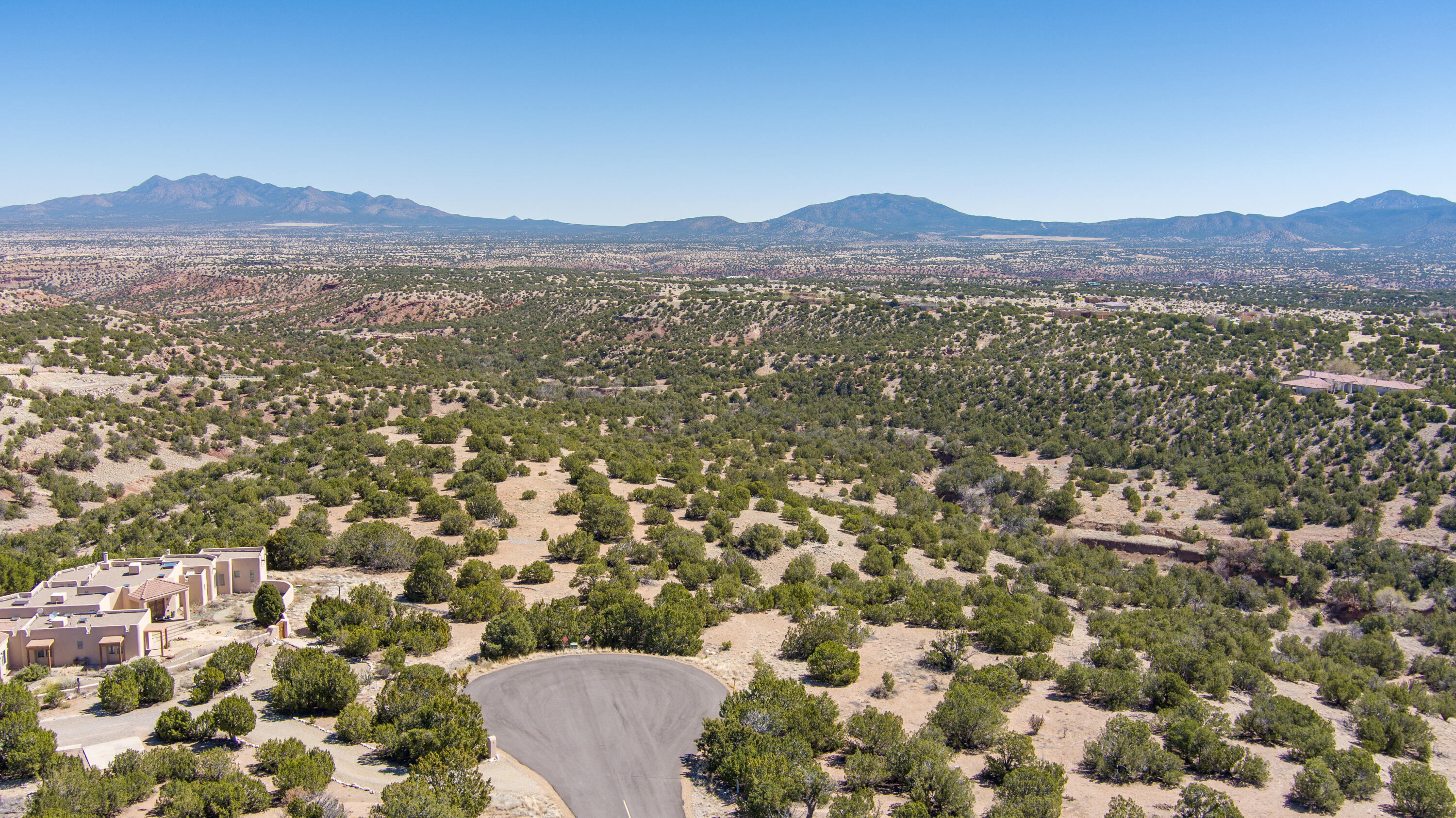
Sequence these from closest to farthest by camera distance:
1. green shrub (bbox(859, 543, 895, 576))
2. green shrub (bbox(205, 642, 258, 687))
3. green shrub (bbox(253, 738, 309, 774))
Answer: green shrub (bbox(253, 738, 309, 774)) → green shrub (bbox(205, 642, 258, 687)) → green shrub (bbox(859, 543, 895, 576))

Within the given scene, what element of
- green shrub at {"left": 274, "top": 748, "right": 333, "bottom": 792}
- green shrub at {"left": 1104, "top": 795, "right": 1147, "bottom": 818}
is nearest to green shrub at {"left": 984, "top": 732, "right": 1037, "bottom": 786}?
green shrub at {"left": 1104, "top": 795, "right": 1147, "bottom": 818}

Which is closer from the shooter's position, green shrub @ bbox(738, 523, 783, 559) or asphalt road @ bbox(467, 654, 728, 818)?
asphalt road @ bbox(467, 654, 728, 818)

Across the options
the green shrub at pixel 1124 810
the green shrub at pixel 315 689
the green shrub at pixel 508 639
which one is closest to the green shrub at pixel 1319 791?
the green shrub at pixel 1124 810

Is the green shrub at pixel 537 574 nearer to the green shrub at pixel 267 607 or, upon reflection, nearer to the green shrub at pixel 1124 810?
the green shrub at pixel 267 607

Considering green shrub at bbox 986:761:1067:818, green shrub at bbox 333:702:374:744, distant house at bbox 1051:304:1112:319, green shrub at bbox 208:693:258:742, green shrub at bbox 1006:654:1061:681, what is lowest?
green shrub at bbox 1006:654:1061:681

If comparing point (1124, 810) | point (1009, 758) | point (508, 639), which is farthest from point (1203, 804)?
point (508, 639)

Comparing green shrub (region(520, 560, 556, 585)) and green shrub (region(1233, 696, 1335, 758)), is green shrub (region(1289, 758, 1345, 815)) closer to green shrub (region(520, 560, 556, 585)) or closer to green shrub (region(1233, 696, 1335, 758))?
green shrub (region(1233, 696, 1335, 758))

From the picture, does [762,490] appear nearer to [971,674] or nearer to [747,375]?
[971,674]
